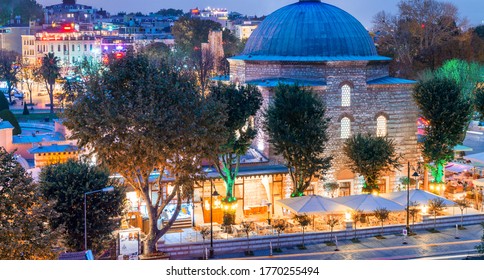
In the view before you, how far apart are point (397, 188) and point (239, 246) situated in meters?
12.1

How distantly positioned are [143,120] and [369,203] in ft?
35.9

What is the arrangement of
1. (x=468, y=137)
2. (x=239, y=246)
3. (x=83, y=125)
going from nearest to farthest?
(x=83, y=125) < (x=239, y=246) < (x=468, y=137)

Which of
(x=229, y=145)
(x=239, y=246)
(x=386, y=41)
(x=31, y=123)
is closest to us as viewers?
(x=239, y=246)

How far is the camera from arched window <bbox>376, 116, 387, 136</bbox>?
34344 millimetres

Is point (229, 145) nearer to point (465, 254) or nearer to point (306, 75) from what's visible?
point (306, 75)

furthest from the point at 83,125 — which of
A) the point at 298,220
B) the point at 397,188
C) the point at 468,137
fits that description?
the point at 468,137

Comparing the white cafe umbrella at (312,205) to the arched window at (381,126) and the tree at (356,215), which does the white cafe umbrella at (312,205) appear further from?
the arched window at (381,126)

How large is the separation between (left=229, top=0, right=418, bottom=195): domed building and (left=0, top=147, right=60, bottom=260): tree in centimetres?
1625

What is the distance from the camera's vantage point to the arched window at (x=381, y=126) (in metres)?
34.3

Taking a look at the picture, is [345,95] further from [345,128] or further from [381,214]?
[381,214]

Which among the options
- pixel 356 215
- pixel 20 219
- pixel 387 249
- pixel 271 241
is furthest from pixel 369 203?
pixel 20 219

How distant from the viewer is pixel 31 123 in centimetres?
5906

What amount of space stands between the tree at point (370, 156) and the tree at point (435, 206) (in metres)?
3.26

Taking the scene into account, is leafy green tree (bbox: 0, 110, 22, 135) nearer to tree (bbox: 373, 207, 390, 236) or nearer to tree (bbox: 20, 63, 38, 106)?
Answer: tree (bbox: 20, 63, 38, 106)
